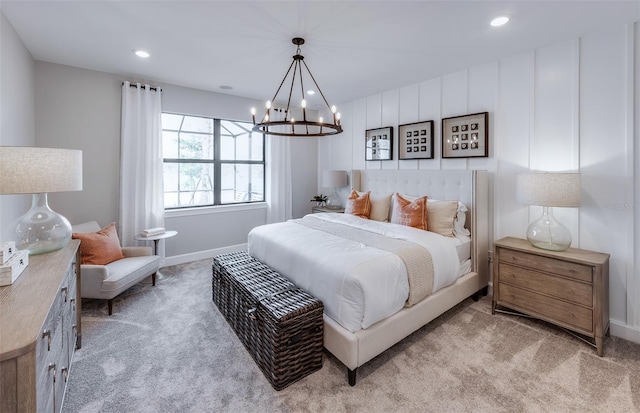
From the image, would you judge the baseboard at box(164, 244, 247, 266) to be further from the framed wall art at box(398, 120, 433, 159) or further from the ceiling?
the framed wall art at box(398, 120, 433, 159)

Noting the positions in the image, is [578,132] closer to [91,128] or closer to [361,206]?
[361,206]

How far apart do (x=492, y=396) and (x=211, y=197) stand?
441 cm

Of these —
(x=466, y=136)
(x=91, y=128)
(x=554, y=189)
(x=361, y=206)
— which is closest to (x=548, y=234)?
(x=554, y=189)

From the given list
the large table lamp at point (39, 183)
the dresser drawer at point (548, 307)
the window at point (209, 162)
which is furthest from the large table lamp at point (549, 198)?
the window at point (209, 162)

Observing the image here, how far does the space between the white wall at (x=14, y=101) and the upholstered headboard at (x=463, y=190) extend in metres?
4.07

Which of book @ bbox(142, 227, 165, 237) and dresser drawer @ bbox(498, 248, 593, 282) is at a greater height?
book @ bbox(142, 227, 165, 237)

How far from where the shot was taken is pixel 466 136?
3.53m

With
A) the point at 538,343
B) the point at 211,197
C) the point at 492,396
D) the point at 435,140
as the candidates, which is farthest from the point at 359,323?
the point at 211,197

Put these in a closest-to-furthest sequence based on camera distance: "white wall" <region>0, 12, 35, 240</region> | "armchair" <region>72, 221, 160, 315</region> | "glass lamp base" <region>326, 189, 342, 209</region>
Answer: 1. "white wall" <region>0, 12, 35, 240</region>
2. "armchair" <region>72, 221, 160, 315</region>
3. "glass lamp base" <region>326, 189, 342, 209</region>

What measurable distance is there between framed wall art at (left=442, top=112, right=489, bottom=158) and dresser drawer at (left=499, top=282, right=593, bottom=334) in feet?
5.09

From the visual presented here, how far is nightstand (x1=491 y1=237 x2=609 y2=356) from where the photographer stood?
229 centimetres

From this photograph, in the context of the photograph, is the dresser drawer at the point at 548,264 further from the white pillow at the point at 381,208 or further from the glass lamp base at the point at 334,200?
the glass lamp base at the point at 334,200

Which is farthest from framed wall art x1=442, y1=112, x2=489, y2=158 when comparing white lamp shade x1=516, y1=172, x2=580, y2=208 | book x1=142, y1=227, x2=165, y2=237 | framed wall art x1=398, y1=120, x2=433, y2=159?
book x1=142, y1=227, x2=165, y2=237

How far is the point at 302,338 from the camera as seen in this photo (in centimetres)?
197
